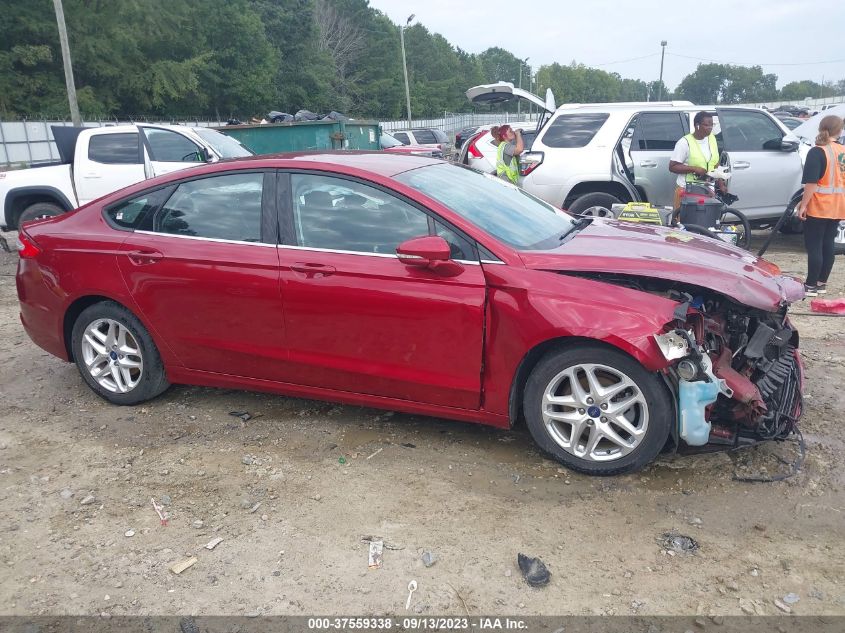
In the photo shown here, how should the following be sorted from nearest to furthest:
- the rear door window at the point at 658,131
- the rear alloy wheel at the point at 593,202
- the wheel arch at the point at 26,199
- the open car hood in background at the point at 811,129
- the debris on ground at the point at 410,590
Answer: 1. the debris on ground at the point at 410,590
2. the rear alloy wheel at the point at 593,202
3. the rear door window at the point at 658,131
4. the wheel arch at the point at 26,199
5. the open car hood in background at the point at 811,129

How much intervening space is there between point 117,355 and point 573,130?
21.8 feet

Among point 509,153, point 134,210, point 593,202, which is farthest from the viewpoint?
point 509,153

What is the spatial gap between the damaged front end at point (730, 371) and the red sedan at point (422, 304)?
1 cm

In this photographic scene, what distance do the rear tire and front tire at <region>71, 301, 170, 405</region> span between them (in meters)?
6.10

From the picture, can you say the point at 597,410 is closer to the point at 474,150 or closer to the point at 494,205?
the point at 494,205

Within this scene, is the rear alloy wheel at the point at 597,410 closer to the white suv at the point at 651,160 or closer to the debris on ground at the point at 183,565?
the debris on ground at the point at 183,565

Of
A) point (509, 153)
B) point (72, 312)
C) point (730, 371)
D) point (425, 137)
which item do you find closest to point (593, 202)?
point (509, 153)

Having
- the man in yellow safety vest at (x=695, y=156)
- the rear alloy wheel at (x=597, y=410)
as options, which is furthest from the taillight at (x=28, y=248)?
the man in yellow safety vest at (x=695, y=156)

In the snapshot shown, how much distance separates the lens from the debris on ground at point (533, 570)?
279 centimetres

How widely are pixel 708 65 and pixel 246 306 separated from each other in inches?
5471

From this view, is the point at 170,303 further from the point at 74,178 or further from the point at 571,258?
the point at 74,178

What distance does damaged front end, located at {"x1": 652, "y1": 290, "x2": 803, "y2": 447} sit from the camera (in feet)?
10.8

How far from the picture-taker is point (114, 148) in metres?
9.61

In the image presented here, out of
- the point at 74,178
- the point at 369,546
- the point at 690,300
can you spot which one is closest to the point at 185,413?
the point at 369,546
